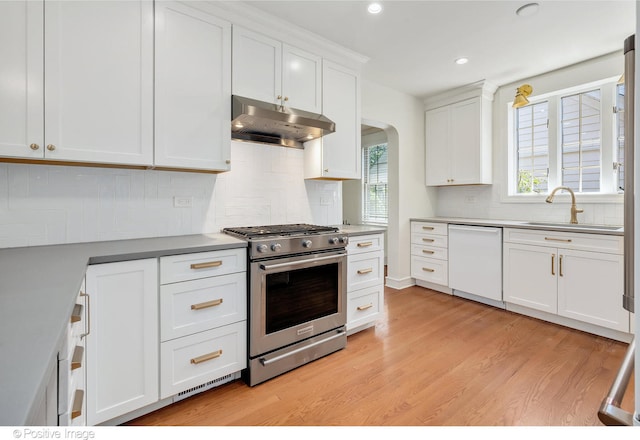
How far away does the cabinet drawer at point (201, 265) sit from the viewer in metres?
1.68

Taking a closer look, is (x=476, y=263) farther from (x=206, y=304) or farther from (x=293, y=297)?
(x=206, y=304)

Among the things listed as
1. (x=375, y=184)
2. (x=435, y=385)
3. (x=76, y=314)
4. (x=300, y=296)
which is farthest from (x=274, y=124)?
(x=375, y=184)

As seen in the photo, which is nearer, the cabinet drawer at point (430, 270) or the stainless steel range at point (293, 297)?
the stainless steel range at point (293, 297)

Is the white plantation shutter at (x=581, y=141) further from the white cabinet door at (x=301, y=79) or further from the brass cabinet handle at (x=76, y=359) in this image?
the brass cabinet handle at (x=76, y=359)

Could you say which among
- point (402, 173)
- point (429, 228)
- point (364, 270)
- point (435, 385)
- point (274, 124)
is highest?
point (274, 124)

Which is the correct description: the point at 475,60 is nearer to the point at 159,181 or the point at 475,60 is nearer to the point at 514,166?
the point at 514,166

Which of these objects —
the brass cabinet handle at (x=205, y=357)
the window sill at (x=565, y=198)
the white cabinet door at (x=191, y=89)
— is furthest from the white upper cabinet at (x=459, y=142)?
the brass cabinet handle at (x=205, y=357)

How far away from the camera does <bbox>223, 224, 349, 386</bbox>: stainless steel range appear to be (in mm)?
1974

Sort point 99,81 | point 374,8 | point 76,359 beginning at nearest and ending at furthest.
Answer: point 76,359, point 99,81, point 374,8

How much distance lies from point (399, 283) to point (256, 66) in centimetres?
308

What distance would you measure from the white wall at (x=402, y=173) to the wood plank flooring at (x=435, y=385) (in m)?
1.33

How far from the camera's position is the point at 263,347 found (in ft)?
6.60

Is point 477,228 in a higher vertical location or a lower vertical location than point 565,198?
lower

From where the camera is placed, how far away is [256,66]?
229 cm
